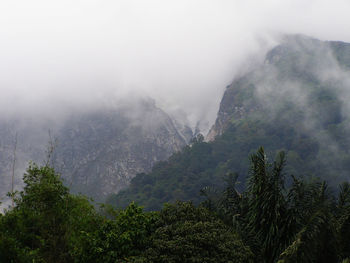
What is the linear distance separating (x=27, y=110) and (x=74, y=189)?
64570mm

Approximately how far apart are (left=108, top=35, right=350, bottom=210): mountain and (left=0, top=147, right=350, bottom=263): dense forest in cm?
7403

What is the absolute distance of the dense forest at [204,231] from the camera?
12.8 metres

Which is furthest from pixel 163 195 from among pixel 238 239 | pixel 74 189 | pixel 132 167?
pixel 238 239

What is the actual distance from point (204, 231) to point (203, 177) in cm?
9617

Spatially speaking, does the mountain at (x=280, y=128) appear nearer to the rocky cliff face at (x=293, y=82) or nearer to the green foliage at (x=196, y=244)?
the rocky cliff face at (x=293, y=82)

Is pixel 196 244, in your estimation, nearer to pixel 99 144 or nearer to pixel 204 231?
pixel 204 231

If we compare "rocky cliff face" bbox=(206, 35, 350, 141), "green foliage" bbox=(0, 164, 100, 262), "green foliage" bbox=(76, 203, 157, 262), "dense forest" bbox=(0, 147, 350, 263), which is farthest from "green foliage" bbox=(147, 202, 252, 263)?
"rocky cliff face" bbox=(206, 35, 350, 141)

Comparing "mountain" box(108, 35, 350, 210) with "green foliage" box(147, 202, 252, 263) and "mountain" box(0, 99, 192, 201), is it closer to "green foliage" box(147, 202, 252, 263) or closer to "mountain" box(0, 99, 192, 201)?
"mountain" box(0, 99, 192, 201)

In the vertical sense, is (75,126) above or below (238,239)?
above

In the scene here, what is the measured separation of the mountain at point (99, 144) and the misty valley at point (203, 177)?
2.15ft

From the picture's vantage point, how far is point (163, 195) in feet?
344

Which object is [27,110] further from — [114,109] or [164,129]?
[164,129]

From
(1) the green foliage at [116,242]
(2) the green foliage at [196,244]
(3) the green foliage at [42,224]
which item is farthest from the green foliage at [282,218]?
(3) the green foliage at [42,224]

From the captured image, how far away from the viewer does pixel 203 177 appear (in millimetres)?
109000
